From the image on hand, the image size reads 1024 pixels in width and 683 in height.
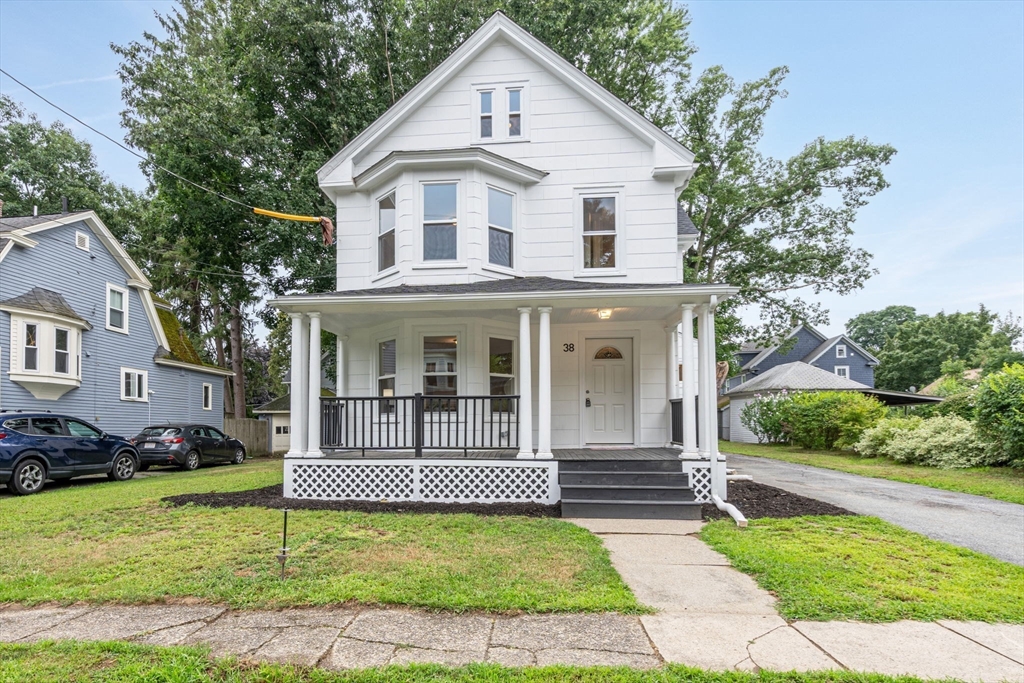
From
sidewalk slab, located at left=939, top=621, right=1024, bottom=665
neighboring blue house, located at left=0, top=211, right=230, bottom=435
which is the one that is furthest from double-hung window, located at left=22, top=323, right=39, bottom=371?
sidewalk slab, located at left=939, top=621, right=1024, bottom=665

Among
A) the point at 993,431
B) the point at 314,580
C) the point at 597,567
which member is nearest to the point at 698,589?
the point at 597,567

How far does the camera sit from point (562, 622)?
3.71 m

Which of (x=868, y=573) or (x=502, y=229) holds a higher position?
(x=502, y=229)

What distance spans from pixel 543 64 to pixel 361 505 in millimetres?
8782

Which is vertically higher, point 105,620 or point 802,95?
point 802,95

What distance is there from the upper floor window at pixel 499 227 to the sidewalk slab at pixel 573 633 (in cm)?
700

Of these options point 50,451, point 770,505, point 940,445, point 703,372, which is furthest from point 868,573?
point 50,451

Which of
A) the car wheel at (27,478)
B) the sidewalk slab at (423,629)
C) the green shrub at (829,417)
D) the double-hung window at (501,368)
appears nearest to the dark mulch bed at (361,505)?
the double-hung window at (501,368)

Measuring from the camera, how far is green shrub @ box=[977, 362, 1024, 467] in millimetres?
11289

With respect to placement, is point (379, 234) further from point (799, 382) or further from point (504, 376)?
point (799, 382)

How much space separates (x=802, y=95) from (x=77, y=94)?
82.1 ft

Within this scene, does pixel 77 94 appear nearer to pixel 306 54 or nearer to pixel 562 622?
pixel 306 54

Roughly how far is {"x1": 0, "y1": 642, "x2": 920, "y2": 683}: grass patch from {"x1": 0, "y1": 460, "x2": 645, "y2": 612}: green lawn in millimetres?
893

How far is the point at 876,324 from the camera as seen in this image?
71.6 m
